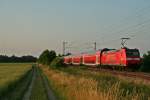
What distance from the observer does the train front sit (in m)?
50.6

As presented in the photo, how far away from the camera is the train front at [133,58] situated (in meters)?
50.6

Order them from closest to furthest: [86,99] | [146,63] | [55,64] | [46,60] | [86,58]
→ [86,99] < [146,63] < [55,64] < [86,58] < [46,60]

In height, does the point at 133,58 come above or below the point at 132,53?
below

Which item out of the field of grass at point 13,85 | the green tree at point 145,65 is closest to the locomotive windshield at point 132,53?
the green tree at point 145,65

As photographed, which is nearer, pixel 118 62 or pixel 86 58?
pixel 118 62

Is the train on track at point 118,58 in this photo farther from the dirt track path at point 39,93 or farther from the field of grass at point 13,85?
the dirt track path at point 39,93

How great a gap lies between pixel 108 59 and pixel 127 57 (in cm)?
1065

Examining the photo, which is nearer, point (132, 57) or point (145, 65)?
point (132, 57)

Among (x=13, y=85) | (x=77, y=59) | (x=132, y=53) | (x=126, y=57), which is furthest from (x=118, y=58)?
(x=77, y=59)

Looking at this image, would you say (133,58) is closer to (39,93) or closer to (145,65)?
(145,65)

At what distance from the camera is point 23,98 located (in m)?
25.4

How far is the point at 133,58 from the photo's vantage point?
51094mm

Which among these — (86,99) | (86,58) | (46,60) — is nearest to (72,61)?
(46,60)

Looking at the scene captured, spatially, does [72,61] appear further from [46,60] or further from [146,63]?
[146,63]
